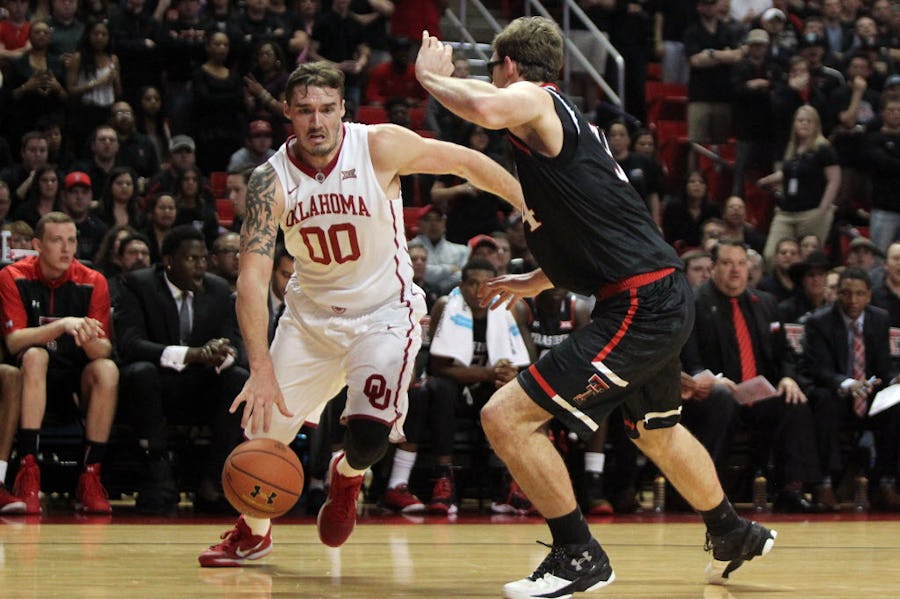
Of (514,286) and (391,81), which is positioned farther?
(391,81)

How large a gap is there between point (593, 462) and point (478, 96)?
485 cm

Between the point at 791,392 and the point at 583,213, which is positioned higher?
the point at 583,213

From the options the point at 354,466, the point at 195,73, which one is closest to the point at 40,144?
the point at 195,73

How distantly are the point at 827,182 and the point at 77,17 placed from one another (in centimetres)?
690

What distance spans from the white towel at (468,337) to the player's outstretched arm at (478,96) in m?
4.35

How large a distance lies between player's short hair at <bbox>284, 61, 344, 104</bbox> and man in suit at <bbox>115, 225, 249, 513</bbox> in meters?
3.12

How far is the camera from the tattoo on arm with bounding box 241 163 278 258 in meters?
5.55

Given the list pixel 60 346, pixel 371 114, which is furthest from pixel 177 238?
pixel 371 114

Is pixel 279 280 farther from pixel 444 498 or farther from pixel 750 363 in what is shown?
pixel 750 363

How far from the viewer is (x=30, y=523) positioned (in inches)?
303

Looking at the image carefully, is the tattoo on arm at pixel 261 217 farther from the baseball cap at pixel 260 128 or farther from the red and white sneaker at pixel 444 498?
the baseball cap at pixel 260 128

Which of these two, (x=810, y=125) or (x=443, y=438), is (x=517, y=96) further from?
(x=810, y=125)

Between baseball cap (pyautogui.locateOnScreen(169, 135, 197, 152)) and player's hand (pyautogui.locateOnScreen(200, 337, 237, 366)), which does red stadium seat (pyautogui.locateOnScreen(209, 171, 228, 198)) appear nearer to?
baseball cap (pyautogui.locateOnScreen(169, 135, 197, 152))

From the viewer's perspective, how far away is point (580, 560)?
495 centimetres
